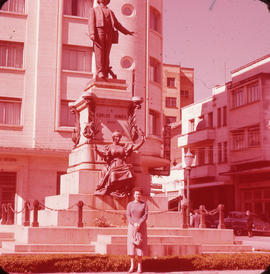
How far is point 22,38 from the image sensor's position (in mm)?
39969

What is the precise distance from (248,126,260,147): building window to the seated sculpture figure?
3602 centimetres

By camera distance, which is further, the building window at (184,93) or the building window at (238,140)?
the building window at (184,93)

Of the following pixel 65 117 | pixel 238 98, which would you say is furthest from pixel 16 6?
pixel 238 98

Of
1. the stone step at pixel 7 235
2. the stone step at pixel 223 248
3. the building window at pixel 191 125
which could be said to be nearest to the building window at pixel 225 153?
the building window at pixel 191 125

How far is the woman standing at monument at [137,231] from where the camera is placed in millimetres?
13961

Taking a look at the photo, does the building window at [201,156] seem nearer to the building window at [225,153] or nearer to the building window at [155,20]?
the building window at [225,153]

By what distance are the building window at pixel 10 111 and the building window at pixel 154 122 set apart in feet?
30.6

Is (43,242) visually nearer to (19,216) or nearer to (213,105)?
(19,216)

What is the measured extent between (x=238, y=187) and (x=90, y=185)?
130 feet

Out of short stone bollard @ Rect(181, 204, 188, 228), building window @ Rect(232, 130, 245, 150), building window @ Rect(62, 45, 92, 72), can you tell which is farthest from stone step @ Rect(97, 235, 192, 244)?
building window @ Rect(232, 130, 245, 150)

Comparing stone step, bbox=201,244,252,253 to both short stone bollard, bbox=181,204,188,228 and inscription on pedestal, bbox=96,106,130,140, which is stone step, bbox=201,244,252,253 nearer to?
short stone bollard, bbox=181,204,188,228

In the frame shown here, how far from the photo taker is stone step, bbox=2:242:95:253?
16250mm

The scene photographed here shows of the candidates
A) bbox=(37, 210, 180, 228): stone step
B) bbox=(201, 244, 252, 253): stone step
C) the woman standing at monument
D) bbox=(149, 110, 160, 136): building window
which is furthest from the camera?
bbox=(149, 110, 160, 136): building window

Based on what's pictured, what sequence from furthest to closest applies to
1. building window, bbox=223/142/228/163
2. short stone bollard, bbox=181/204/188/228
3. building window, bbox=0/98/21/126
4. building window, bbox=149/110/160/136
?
building window, bbox=223/142/228/163 → building window, bbox=149/110/160/136 → building window, bbox=0/98/21/126 → short stone bollard, bbox=181/204/188/228
